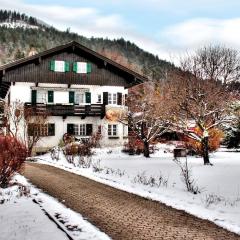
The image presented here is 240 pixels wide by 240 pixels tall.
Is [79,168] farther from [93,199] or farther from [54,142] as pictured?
[54,142]

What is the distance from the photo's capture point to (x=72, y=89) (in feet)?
137

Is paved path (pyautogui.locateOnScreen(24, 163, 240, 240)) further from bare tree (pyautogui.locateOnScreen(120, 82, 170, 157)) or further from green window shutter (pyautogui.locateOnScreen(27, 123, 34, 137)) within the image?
green window shutter (pyautogui.locateOnScreen(27, 123, 34, 137))

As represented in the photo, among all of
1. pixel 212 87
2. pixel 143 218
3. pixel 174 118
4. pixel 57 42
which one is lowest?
pixel 143 218

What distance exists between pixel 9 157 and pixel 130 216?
482cm

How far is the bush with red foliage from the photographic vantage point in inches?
517

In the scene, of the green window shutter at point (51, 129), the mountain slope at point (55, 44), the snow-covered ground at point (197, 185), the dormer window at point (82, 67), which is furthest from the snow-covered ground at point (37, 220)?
the mountain slope at point (55, 44)

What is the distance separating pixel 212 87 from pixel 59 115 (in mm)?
17399

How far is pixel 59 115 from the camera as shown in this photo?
40312mm

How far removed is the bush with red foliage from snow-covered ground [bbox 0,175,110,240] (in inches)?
31.8

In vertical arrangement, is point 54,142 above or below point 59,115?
below

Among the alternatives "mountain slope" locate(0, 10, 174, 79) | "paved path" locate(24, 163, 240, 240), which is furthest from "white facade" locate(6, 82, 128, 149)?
"mountain slope" locate(0, 10, 174, 79)

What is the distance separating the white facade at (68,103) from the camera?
39.8 metres

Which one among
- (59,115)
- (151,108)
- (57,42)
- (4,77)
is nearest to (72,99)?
(59,115)

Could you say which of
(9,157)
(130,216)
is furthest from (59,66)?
(130,216)
